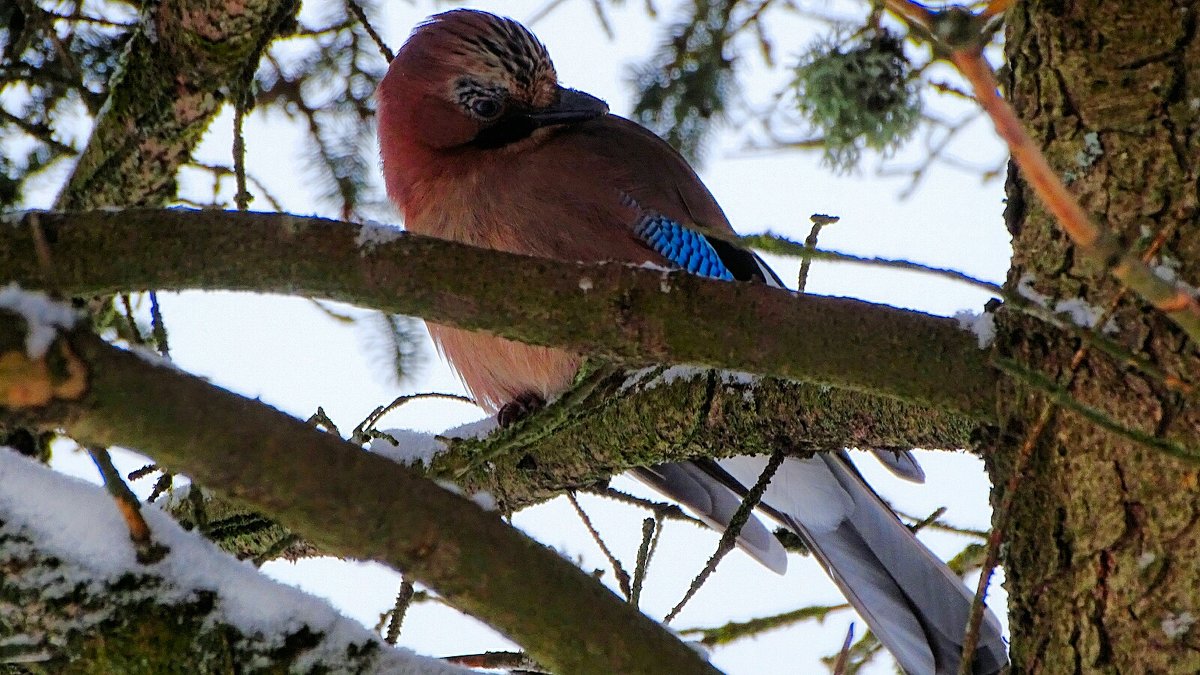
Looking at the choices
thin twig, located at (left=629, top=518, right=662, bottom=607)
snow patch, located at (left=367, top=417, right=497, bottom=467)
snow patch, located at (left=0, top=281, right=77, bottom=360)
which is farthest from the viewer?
snow patch, located at (left=367, top=417, right=497, bottom=467)

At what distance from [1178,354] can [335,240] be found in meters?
0.84

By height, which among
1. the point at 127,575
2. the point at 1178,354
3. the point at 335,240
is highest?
the point at 1178,354

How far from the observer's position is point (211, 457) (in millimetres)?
1091

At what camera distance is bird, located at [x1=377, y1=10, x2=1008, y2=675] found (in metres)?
2.51

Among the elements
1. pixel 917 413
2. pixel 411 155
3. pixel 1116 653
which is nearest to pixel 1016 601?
pixel 1116 653

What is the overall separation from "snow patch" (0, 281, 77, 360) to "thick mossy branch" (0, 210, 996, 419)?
159mm

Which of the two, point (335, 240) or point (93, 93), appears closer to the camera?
point (335, 240)

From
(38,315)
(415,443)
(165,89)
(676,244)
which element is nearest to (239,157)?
(165,89)

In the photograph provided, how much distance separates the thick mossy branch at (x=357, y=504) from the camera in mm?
1076

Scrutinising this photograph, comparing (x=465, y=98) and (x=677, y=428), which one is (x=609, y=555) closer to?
(x=677, y=428)

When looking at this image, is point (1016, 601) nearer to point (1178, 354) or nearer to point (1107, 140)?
point (1178, 354)

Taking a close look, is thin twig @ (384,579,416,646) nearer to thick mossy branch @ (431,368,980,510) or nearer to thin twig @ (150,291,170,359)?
thick mossy branch @ (431,368,980,510)

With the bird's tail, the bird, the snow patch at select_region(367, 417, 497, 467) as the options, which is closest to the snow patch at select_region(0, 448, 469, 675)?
the snow patch at select_region(367, 417, 497, 467)

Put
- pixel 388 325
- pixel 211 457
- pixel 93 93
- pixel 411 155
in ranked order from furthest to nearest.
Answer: pixel 388 325
pixel 411 155
pixel 93 93
pixel 211 457
